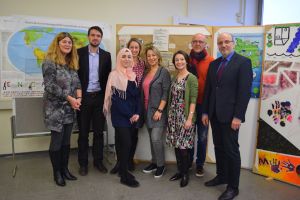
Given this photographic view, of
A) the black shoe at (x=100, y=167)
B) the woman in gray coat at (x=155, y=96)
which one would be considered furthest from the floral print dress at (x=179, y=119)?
the black shoe at (x=100, y=167)

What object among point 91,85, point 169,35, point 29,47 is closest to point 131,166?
point 91,85

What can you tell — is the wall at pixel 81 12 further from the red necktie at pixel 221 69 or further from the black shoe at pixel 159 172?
the red necktie at pixel 221 69

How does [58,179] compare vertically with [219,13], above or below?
below

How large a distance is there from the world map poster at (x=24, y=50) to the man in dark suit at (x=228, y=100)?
2021 millimetres

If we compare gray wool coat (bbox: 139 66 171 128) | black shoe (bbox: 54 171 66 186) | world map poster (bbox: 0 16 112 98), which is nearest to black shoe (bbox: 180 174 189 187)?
gray wool coat (bbox: 139 66 171 128)

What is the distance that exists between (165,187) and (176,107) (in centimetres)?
79

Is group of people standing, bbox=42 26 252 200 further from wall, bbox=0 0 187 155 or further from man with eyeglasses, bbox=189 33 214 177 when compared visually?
wall, bbox=0 0 187 155

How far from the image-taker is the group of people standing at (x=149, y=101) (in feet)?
7.70

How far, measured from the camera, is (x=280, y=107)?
9.25 ft

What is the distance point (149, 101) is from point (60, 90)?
869mm

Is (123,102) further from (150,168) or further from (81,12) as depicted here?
(81,12)

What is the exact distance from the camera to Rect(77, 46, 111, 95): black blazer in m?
2.74

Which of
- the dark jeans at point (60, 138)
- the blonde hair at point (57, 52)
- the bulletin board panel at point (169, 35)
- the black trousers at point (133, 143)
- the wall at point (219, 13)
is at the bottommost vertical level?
the black trousers at point (133, 143)

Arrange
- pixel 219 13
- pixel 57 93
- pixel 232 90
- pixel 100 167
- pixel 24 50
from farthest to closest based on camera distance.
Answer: pixel 219 13 → pixel 24 50 → pixel 100 167 → pixel 57 93 → pixel 232 90
